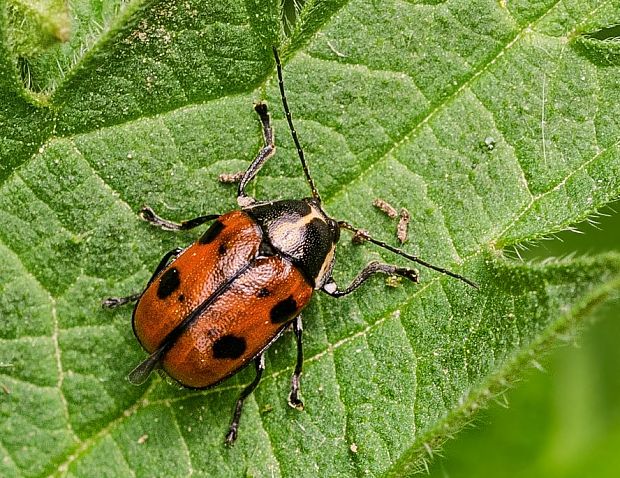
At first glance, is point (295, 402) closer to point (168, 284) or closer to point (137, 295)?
point (168, 284)

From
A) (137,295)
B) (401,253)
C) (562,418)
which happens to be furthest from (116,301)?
(562,418)

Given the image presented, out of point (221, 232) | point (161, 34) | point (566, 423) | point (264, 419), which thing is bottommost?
point (566, 423)

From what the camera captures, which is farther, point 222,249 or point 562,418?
point 562,418

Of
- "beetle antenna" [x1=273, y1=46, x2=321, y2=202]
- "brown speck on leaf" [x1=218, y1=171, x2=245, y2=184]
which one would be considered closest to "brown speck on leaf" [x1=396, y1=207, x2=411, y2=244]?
"beetle antenna" [x1=273, y1=46, x2=321, y2=202]

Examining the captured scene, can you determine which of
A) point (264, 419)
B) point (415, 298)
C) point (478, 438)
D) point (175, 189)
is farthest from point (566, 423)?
point (175, 189)

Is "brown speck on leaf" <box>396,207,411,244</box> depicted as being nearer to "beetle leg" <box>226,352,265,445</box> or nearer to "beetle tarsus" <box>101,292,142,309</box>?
"beetle leg" <box>226,352,265,445</box>

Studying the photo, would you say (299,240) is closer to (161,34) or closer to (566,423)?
(161,34)

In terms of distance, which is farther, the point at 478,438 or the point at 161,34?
the point at 478,438
